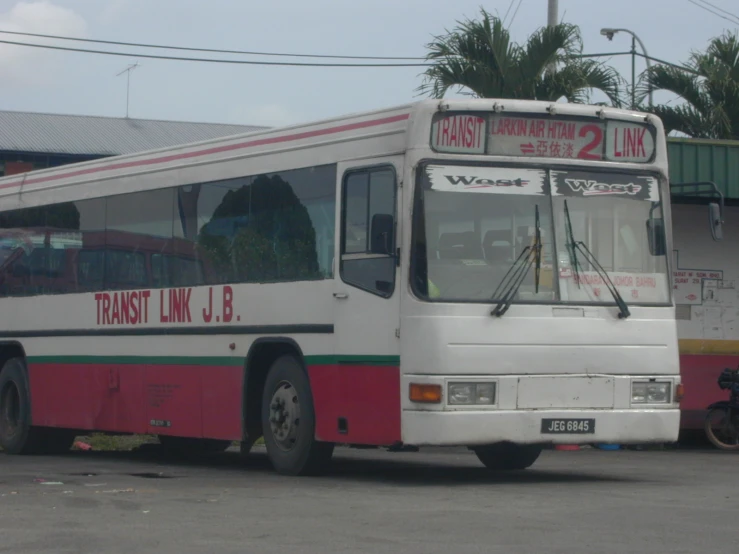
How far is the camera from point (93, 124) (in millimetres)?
74812

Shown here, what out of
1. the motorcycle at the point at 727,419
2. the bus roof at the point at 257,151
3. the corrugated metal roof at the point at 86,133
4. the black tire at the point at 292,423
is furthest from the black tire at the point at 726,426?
the corrugated metal roof at the point at 86,133

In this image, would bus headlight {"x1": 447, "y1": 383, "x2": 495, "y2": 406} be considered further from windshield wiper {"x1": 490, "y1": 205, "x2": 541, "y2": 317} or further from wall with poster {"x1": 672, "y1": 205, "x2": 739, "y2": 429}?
wall with poster {"x1": 672, "y1": 205, "x2": 739, "y2": 429}

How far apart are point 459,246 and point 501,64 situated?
9530 mm

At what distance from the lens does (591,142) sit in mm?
11922

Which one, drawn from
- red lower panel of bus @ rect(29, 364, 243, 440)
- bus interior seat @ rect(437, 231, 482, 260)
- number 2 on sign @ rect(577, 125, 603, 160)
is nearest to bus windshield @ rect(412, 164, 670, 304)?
bus interior seat @ rect(437, 231, 482, 260)

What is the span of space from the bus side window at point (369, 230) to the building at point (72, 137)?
5785 cm

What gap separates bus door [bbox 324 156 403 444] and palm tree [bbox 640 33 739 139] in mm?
11764

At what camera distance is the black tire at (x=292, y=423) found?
12125 millimetres

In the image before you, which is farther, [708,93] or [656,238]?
[708,93]

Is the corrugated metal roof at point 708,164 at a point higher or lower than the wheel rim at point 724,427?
higher

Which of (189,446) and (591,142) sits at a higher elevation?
(591,142)

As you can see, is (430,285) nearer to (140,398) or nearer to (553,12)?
(140,398)

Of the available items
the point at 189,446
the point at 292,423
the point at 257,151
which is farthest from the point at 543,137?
the point at 189,446

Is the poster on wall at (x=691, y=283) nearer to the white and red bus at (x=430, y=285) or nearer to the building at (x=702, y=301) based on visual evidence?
the building at (x=702, y=301)
